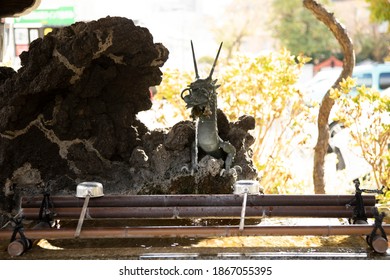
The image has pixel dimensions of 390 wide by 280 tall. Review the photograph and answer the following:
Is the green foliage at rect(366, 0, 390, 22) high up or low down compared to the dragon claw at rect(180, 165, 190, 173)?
up

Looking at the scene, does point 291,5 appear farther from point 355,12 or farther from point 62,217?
point 62,217

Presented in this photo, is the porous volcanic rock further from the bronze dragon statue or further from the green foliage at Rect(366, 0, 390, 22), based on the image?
the green foliage at Rect(366, 0, 390, 22)

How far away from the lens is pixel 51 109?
3676mm

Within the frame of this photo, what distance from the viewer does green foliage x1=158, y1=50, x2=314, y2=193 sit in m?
5.83

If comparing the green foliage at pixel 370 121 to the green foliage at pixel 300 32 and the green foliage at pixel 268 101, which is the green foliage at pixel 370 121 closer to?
the green foliage at pixel 268 101

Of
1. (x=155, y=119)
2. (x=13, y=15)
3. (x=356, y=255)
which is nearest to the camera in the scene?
(x=356, y=255)

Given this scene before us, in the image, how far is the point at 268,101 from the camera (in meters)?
5.91

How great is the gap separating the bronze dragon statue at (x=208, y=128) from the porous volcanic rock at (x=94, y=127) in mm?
62

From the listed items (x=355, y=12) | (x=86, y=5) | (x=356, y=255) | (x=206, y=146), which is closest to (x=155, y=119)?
(x=86, y=5)

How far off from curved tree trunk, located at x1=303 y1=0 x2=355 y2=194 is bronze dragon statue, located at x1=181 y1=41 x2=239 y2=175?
1854 mm

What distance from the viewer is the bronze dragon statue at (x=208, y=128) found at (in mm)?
3404

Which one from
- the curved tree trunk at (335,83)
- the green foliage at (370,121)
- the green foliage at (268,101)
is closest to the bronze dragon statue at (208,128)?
the green foliage at (370,121)

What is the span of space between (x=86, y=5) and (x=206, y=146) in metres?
5.04

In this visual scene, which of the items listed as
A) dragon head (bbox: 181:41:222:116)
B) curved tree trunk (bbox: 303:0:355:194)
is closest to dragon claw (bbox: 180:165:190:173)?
dragon head (bbox: 181:41:222:116)
